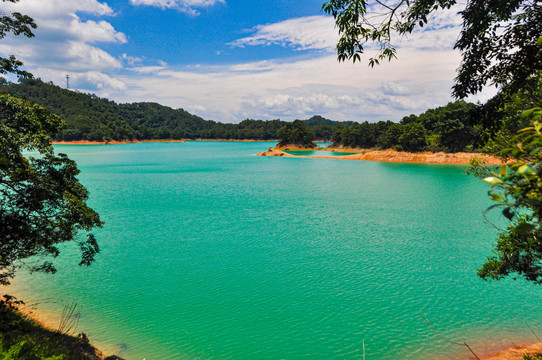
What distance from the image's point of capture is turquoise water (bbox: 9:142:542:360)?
31.1ft

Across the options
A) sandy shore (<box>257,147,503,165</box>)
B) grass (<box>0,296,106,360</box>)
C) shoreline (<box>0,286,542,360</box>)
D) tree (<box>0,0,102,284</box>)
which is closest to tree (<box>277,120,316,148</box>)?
sandy shore (<box>257,147,503,165</box>)

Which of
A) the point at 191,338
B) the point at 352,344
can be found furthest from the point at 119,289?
the point at 352,344

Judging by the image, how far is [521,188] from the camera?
241 centimetres

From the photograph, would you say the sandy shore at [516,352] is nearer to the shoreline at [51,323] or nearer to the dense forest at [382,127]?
the dense forest at [382,127]

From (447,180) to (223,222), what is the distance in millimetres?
36349

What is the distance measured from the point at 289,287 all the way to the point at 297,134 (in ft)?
364

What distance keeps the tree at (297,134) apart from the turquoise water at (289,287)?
9747cm

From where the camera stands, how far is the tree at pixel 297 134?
4771 inches

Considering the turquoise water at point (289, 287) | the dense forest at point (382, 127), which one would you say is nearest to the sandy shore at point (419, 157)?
the dense forest at point (382, 127)

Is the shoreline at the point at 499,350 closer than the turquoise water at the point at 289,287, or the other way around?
the shoreline at the point at 499,350

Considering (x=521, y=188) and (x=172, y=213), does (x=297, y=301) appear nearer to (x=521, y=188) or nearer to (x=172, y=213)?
(x=521, y=188)

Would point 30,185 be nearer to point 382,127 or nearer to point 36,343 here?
point 36,343

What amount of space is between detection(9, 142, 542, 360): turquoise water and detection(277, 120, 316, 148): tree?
3837 inches

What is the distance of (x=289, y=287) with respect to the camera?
42.3 feet
